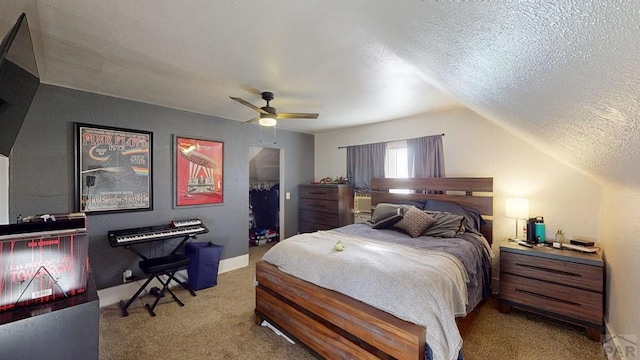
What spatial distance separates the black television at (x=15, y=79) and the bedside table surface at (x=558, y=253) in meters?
3.75

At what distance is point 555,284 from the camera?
7.87 feet

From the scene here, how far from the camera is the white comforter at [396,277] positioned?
5.09 ft

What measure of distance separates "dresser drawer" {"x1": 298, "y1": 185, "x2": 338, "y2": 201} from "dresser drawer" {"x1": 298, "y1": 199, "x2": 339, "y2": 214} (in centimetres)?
7

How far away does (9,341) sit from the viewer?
947 millimetres

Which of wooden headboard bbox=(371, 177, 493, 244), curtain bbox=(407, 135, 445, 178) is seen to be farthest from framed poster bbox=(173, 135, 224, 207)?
curtain bbox=(407, 135, 445, 178)

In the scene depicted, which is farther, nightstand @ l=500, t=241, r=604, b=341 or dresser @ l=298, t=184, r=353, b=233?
dresser @ l=298, t=184, r=353, b=233

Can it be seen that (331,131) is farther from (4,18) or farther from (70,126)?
(4,18)

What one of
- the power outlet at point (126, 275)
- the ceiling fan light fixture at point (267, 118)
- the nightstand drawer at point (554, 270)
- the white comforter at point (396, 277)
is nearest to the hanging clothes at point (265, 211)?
the power outlet at point (126, 275)

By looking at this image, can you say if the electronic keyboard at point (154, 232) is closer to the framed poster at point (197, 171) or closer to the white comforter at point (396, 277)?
the framed poster at point (197, 171)

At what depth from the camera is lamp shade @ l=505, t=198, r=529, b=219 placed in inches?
112

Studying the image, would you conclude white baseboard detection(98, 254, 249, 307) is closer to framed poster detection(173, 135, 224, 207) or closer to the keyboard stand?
the keyboard stand

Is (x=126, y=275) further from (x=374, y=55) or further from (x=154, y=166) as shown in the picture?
(x=374, y=55)

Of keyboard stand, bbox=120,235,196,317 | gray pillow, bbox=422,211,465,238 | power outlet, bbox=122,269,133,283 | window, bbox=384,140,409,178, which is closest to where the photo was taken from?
keyboard stand, bbox=120,235,196,317

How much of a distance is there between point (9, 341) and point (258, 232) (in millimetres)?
4599
